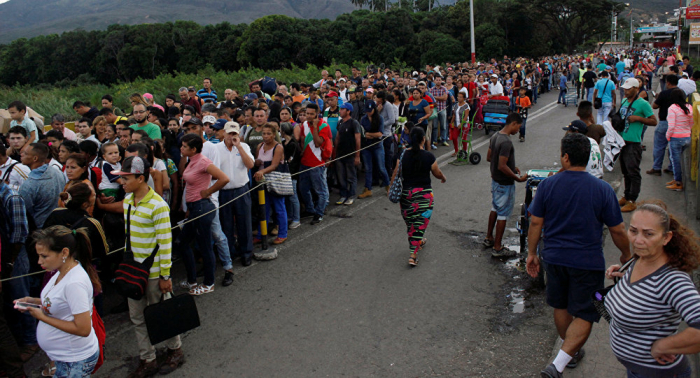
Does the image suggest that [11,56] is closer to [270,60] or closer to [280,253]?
[270,60]

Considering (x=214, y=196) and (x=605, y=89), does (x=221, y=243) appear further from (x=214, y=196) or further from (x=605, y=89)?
(x=605, y=89)

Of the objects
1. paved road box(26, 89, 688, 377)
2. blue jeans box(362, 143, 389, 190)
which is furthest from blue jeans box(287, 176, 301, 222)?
blue jeans box(362, 143, 389, 190)

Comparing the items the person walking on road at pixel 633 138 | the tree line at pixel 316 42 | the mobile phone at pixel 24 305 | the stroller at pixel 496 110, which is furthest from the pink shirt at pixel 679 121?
the tree line at pixel 316 42

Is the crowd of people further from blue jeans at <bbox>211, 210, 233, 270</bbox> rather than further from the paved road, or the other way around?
the paved road

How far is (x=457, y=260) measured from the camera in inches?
274

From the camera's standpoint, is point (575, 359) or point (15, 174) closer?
point (575, 359)

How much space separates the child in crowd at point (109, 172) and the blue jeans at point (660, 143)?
921 centimetres

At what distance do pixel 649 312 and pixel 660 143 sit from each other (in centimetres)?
818

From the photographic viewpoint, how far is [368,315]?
18.5ft

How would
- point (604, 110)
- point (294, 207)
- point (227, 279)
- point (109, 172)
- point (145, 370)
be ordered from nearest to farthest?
point (145, 370) < point (109, 172) < point (227, 279) < point (294, 207) < point (604, 110)

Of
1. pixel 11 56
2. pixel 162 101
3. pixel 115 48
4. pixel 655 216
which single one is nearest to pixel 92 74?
pixel 115 48

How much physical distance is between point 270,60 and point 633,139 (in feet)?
170

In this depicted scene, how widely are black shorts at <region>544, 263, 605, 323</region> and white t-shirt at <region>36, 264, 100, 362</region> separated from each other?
3.59m

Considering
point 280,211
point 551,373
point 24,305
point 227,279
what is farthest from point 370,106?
point 24,305
